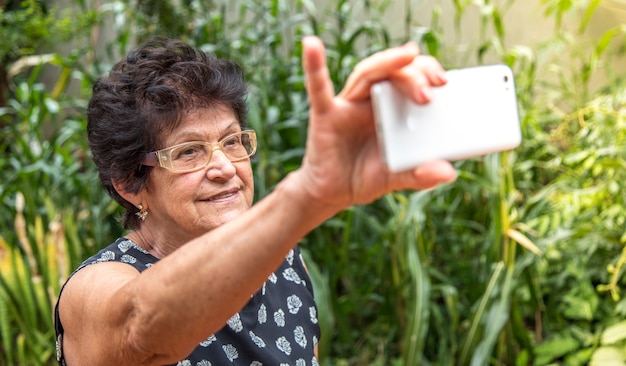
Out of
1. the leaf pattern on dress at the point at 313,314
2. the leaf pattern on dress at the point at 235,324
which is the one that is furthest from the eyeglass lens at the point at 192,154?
the leaf pattern on dress at the point at 313,314

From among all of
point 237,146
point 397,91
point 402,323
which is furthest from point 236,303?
point 402,323

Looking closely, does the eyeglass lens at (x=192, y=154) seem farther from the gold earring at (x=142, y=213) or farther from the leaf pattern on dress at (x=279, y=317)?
the leaf pattern on dress at (x=279, y=317)

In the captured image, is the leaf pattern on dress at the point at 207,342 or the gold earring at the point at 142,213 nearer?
the leaf pattern on dress at the point at 207,342

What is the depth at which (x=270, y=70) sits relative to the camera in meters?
2.98

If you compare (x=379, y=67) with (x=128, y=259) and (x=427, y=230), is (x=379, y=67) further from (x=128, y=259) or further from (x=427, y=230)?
(x=427, y=230)

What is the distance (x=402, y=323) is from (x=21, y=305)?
52.6 inches

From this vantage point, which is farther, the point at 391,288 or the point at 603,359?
the point at 391,288

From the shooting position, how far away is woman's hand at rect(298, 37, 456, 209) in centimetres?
67

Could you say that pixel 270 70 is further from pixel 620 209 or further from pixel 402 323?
pixel 620 209

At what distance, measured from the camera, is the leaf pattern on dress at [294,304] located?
1.38m

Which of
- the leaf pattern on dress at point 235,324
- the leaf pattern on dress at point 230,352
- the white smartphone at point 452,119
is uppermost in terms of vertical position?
the white smartphone at point 452,119

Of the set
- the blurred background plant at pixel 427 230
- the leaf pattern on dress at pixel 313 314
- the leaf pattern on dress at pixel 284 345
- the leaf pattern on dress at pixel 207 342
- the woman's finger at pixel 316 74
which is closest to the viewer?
the woman's finger at pixel 316 74

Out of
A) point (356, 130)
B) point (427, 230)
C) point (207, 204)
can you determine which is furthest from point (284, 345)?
point (427, 230)

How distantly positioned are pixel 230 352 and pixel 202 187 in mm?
264
